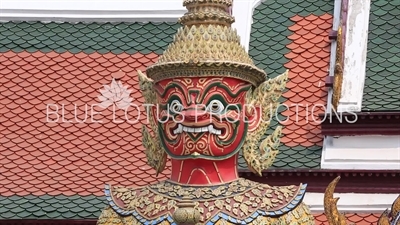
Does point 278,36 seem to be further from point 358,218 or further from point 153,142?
point 153,142

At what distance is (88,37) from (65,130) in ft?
4.26

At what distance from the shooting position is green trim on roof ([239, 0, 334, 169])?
12438 mm

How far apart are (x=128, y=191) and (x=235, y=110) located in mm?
923

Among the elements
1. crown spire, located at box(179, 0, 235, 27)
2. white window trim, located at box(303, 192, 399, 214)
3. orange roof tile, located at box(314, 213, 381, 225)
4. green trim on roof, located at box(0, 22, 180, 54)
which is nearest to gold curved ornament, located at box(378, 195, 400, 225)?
crown spire, located at box(179, 0, 235, 27)

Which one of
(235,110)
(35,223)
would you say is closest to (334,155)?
(35,223)

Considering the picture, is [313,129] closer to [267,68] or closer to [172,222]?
[267,68]

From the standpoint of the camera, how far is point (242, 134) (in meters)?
8.81

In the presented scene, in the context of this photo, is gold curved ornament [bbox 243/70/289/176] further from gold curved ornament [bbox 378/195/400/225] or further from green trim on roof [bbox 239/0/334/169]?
green trim on roof [bbox 239/0/334/169]

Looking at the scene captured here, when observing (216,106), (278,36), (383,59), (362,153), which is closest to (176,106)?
(216,106)

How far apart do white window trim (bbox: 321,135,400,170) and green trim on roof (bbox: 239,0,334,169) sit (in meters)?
0.14

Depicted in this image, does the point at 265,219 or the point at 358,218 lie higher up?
the point at 265,219

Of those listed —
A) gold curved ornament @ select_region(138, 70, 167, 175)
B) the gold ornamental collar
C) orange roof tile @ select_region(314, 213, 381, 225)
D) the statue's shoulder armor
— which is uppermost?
the gold ornamental collar

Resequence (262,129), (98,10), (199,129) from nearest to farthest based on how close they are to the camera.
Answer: (199,129) → (262,129) → (98,10)

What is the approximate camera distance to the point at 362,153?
40.3 feet
